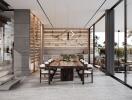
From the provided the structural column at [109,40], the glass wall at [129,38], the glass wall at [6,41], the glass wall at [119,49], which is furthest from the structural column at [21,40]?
the glass wall at [129,38]

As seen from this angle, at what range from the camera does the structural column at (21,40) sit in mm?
11866

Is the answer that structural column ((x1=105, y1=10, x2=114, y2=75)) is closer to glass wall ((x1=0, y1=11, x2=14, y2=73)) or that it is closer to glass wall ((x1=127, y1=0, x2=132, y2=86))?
glass wall ((x1=127, y1=0, x2=132, y2=86))

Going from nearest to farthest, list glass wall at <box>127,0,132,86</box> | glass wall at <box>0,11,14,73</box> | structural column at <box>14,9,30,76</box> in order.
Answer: glass wall at <box>127,0,132,86</box> < structural column at <box>14,9,30,76</box> < glass wall at <box>0,11,14,73</box>

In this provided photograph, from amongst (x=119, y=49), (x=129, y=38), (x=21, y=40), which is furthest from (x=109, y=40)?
(x=21, y=40)

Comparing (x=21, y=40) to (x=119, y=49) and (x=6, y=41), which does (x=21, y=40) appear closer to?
(x=6, y=41)

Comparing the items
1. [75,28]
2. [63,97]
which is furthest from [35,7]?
[75,28]

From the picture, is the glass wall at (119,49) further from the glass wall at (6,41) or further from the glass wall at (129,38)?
the glass wall at (6,41)

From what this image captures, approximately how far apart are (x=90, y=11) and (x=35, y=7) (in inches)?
98.2

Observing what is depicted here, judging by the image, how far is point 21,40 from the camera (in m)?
11.9

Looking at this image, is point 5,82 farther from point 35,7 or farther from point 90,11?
point 90,11

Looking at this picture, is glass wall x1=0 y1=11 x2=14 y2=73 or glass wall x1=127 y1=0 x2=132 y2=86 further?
glass wall x1=0 y1=11 x2=14 y2=73

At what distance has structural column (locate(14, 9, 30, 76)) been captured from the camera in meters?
11.9

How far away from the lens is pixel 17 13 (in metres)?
12.0

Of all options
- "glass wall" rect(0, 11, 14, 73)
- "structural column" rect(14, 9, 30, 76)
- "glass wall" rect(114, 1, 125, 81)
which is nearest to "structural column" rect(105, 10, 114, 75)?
"glass wall" rect(114, 1, 125, 81)
